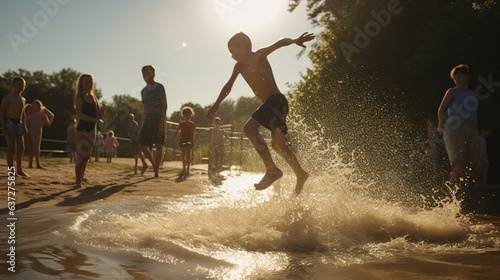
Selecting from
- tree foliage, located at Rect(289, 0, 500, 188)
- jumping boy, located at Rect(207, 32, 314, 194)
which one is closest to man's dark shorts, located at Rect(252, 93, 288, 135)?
jumping boy, located at Rect(207, 32, 314, 194)

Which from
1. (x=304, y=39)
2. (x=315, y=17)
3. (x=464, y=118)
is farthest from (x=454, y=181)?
(x=315, y=17)

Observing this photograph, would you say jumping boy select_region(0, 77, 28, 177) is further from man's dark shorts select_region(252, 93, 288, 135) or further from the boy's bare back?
man's dark shorts select_region(252, 93, 288, 135)

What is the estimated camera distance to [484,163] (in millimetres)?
11914

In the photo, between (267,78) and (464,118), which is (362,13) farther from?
(267,78)

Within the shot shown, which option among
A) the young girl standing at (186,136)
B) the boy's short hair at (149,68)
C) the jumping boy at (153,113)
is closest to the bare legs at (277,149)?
the jumping boy at (153,113)

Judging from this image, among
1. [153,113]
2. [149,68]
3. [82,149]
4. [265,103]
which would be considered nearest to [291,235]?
[265,103]

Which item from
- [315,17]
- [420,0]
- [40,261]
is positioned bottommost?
[40,261]

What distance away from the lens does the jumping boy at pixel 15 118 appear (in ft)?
28.1

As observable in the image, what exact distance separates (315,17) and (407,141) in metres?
4.32

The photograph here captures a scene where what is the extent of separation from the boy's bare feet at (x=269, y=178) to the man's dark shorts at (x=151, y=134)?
4.61m

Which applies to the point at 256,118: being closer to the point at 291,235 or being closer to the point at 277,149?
the point at 277,149

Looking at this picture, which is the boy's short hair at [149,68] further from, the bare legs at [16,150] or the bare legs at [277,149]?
the bare legs at [277,149]

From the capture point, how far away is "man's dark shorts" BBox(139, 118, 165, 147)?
9.35 m

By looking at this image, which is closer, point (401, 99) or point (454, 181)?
point (454, 181)
